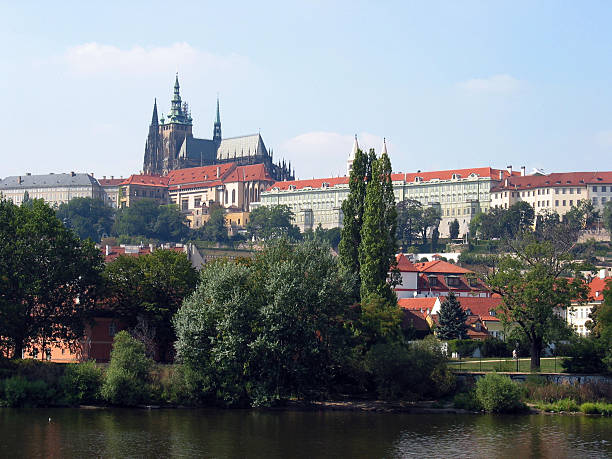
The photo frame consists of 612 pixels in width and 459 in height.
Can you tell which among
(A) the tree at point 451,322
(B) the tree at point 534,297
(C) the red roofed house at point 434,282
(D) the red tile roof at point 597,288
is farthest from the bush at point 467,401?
(C) the red roofed house at point 434,282

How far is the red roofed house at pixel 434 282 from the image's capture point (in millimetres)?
91562

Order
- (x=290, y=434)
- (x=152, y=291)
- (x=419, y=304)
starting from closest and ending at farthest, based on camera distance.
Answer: (x=290, y=434), (x=152, y=291), (x=419, y=304)

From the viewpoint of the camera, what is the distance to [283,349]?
163 feet

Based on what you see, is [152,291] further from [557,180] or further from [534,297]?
[557,180]

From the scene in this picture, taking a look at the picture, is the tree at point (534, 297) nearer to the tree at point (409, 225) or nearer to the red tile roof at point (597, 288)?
→ the red tile roof at point (597, 288)

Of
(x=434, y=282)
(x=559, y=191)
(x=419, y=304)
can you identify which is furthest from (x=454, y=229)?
(x=419, y=304)

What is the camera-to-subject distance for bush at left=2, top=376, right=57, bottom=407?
49562mm

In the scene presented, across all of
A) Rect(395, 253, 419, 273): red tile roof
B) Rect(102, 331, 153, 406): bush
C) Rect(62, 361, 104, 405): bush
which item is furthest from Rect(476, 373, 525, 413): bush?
Rect(395, 253, 419, 273): red tile roof

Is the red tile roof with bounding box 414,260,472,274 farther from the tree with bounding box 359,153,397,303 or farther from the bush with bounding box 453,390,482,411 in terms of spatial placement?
the bush with bounding box 453,390,482,411

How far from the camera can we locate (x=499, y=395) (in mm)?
50344

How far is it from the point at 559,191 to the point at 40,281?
5598 inches

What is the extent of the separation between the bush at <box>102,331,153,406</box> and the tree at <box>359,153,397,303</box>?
14.1 m

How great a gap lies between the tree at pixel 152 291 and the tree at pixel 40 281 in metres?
1.83

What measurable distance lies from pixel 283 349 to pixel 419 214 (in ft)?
447
